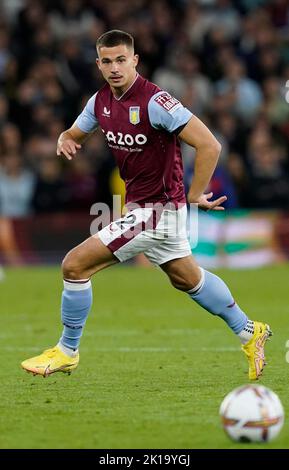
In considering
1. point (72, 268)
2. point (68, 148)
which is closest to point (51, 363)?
point (72, 268)

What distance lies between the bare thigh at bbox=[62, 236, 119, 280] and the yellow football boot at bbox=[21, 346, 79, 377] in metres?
0.58

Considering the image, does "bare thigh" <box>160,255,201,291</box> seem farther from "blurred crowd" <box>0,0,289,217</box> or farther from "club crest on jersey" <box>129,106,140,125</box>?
"blurred crowd" <box>0,0,289,217</box>

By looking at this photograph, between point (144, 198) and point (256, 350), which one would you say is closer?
point (144, 198)

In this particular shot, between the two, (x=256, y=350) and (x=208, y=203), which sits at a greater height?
(x=208, y=203)

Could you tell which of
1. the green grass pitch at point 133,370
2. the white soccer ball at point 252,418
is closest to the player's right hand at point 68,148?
the green grass pitch at point 133,370

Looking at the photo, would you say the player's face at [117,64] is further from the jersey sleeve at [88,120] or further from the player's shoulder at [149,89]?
the jersey sleeve at [88,120]

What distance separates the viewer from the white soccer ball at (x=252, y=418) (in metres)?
6.01

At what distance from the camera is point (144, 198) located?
8062 mm

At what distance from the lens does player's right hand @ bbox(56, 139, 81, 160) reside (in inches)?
328

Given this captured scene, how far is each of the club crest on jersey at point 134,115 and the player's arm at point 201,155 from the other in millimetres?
310

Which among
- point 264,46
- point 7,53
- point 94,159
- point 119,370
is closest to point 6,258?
point 94,159

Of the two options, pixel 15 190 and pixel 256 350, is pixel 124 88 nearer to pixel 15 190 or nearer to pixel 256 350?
pixel 256 350

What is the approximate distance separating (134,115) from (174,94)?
1072 cm
